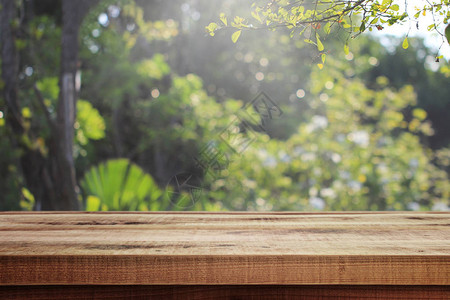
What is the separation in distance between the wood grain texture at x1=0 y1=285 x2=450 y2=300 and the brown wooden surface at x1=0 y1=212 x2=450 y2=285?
23 millimetres

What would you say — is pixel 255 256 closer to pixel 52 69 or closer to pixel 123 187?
pixel 123 187

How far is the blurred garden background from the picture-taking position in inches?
124

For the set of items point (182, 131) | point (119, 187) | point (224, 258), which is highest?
point (182, 131)

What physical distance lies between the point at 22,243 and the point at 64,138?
2.44 meters

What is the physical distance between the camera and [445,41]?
84 centimetres

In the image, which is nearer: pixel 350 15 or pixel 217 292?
pixel 217 292

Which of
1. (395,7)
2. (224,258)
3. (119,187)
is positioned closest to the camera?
(224,258)

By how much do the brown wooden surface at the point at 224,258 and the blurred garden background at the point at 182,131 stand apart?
1757 millimetres

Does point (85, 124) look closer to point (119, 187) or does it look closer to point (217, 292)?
point (119, 187)

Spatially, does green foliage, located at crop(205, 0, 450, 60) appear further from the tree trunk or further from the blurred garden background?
the tree trunk

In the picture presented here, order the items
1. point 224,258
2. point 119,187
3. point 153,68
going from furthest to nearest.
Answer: point 153,68 → point 119,187 → point 224,258

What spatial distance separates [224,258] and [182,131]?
3.54m

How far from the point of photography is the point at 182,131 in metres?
4.08

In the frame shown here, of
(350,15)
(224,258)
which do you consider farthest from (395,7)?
(224,258)
